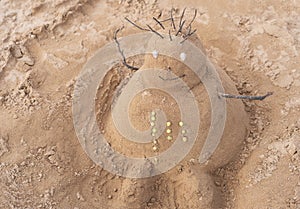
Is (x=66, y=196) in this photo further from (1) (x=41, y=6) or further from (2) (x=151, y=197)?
(1) (x=41, y=6)

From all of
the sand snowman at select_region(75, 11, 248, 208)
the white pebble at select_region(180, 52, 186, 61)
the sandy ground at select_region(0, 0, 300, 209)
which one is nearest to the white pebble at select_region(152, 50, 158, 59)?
the sand snowman at select_region(75, 11, 248, 208)

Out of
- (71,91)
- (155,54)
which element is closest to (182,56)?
(155,54)

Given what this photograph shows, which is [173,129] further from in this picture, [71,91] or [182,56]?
[71,91]

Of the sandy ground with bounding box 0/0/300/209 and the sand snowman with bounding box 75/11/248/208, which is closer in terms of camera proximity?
the sand snowman with bounding box 75/11/248/208

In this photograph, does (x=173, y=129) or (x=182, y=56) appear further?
(x=173, y=129)

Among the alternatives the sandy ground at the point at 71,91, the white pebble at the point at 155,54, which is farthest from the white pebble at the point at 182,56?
the sandy ground at the point at 71,91

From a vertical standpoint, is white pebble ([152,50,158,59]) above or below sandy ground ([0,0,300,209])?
above

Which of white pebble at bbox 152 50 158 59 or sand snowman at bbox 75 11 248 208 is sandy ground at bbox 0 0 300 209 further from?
white pebble at bbox 152 50 158 59

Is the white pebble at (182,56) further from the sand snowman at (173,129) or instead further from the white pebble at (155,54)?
the white pebble at (155,54)
